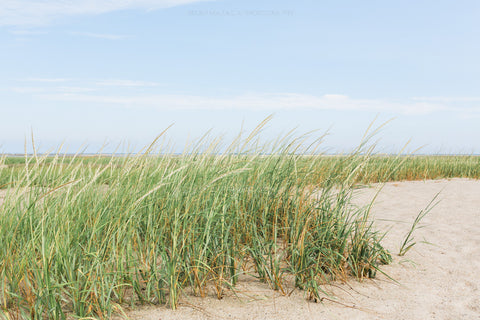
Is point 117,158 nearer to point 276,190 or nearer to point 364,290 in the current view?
point 276,190

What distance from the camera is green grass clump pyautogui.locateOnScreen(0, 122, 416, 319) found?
2029mm

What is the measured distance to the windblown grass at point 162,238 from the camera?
6.66ft

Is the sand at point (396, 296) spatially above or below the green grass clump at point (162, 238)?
below

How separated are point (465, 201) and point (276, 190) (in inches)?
160

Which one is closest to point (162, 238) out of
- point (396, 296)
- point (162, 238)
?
point (162, 238)

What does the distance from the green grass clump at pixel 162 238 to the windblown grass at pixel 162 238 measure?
10mm

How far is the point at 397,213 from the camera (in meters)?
4.78

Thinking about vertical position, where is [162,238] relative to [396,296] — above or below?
above

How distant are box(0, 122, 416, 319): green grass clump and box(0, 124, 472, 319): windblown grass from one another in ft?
0.03

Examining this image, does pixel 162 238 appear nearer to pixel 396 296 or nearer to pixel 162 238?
pixel 162 238

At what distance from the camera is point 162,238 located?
2.71 m

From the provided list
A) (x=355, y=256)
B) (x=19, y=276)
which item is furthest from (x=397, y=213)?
(x=19, y=276)

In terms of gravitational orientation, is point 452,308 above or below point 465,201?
below

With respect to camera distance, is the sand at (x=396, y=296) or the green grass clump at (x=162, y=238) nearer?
the green grass clump at (x=162, y=238)
